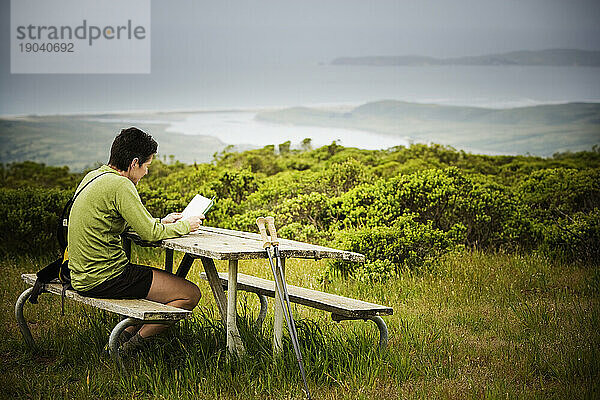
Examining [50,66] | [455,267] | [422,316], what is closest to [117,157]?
[422,316]

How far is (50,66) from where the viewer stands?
14.2m

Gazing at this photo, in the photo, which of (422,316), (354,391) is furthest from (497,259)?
(354,391)

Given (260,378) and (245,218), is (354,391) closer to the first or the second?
(260,378)

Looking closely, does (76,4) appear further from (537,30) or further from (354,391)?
(354,391)

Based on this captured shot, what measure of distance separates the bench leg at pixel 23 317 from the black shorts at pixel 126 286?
594 mm

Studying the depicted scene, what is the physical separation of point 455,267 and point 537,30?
9335 millimetres

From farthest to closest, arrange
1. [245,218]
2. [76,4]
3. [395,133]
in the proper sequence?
[395,133] → [76,4] → [245,218]

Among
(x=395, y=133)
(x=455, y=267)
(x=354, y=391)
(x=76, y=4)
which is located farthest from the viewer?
(x=395, y=133)

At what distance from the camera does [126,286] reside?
3.91 metres

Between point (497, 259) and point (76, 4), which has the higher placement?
point (76, 4)

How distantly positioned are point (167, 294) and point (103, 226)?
21.6 inches

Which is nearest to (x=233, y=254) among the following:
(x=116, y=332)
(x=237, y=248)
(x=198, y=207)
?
(x=237, y=248)

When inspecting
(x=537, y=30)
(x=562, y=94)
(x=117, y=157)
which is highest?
A: (x=537, y=30)

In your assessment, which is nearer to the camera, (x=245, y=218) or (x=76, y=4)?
(x=245, y=218)
